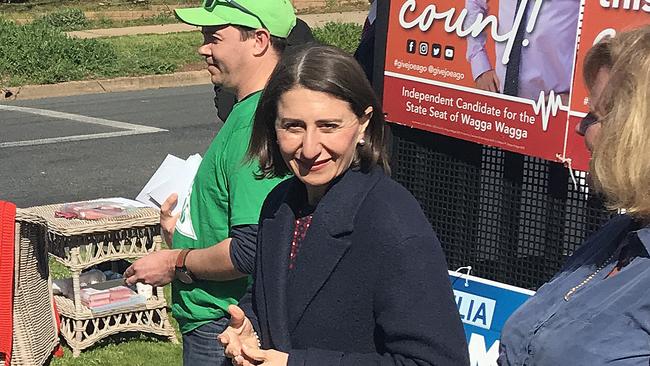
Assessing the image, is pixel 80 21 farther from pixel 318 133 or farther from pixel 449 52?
pixel 318 133

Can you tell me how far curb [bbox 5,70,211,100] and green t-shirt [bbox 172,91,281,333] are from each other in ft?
41.3

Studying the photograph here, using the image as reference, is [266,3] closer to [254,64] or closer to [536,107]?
[254,64]

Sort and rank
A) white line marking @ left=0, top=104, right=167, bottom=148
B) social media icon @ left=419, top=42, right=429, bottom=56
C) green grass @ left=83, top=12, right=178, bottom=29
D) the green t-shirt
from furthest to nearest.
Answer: green grass @ left=83, top=12, right=178, bottom=29, white line marking @ left=0, top=104, right=167, bottom=148, social media icon @ left=419, top=42, right=429, bottom=56, the green t-shirt

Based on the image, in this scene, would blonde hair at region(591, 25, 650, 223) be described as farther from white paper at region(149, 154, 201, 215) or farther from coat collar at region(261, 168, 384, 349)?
white paper at region(149, 154, 201, 215)

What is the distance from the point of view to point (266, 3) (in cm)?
313

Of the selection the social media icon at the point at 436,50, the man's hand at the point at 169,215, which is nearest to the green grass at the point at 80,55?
the social media icon at the point at 436,50

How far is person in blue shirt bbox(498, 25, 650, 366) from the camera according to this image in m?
1.92

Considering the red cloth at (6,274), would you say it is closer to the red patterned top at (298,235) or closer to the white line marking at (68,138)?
the red patterned top at (298,235)

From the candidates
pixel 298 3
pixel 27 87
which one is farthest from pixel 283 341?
pixel 298 3

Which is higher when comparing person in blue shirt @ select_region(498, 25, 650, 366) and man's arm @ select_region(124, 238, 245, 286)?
person in blue shirt @ select_region(498, 25, 650, 366)

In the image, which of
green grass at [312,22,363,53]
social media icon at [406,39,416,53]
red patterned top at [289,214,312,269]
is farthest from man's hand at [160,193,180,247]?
green grass at [312,22,363,53]

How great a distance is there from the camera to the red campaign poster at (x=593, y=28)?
118 inches

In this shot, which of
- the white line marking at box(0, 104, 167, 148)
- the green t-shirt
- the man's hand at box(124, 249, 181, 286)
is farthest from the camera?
the white line marking at box(0, 104, 167, 148)

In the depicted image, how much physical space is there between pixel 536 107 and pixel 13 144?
8.95m
